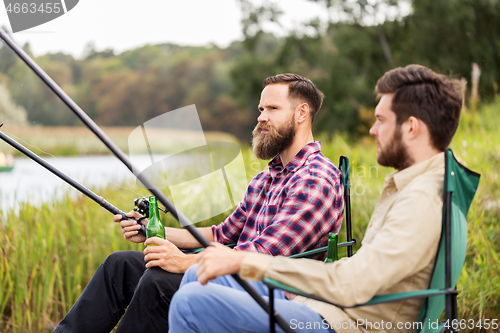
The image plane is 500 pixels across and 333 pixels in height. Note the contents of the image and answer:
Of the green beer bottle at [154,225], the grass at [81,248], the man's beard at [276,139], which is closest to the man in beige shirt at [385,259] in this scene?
the green beer bottle at [154,225]

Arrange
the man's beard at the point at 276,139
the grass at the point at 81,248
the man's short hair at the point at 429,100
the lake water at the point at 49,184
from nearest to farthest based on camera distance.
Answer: the man's short hair at the point at 429,100
the man's beard at the point at 276,139
the grass at the point at 81,248
the lake water at the point at 49,184

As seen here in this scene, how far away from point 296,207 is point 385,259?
644 millimetres

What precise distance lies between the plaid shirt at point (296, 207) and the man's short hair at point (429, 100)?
23.1 inches

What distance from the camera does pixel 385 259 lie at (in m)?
1.20

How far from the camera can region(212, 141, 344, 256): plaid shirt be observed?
1.80 metres

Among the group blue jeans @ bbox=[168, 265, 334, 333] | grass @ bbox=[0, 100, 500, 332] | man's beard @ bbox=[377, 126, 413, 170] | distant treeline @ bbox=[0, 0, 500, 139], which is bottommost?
grass @ bbox=[0, 100, 500, 332]

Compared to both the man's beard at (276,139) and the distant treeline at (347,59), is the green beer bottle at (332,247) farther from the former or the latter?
the distant treeline at (347,59)

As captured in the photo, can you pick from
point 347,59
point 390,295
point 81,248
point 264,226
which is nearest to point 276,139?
point 264,226

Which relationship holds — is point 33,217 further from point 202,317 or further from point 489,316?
point 489,316

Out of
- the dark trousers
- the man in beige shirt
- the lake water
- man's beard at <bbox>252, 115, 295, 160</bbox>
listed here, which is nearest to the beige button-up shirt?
the man in beige shirt

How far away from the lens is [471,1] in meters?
9.76

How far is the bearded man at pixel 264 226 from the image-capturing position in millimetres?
1802

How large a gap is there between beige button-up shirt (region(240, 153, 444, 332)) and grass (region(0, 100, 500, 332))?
126cm

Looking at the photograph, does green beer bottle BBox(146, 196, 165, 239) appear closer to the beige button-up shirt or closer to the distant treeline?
the beige button-up shirt
